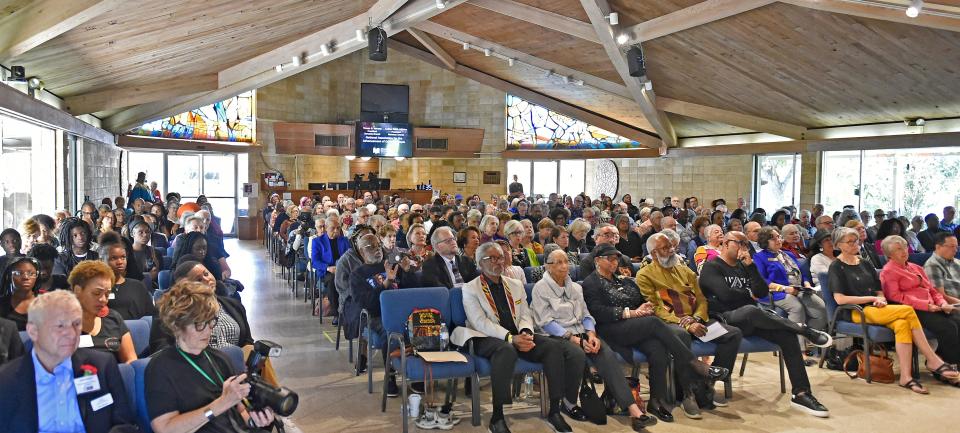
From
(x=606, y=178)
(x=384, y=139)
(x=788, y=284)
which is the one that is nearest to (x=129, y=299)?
(x=788, y=284)

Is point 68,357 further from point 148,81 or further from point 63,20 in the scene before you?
point 148,81

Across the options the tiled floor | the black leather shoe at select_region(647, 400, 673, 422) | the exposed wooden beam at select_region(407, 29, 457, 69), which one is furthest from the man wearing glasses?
the exposed wooden beam at select_region(407, 29, 457, 69)

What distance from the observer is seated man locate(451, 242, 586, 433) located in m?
4.48

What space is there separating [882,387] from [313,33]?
9.31m

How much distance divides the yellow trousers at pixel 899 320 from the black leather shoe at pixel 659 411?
1.97 m

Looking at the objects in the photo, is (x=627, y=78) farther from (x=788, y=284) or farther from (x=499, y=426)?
(x=499, y=426)

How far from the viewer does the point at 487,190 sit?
2019cm

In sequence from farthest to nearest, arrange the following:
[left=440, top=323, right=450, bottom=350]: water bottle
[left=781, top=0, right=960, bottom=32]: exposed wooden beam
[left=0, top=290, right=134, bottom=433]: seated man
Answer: [left=781, top=0, right=960, bottom=32]: exposed wooden beam
[left=440, top=323, right=450, bottom=350]: water bottle
[left=0, top=290, right=134, bottom=433]: seated man

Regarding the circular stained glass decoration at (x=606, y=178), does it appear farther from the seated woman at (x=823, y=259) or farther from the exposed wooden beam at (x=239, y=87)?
the seated woman at (x=823, y=259)

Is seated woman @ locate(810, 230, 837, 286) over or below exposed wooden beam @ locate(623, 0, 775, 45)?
below

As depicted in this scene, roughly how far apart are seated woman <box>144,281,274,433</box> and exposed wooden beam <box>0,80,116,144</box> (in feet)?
18.2

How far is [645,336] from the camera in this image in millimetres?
4879

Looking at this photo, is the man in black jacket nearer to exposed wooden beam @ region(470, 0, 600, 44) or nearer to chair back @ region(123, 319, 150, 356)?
chair back @ region(123, 319, 150, 356)

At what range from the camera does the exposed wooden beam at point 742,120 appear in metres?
13.9
